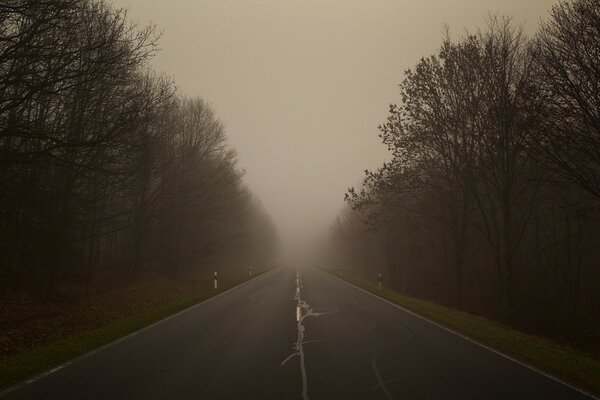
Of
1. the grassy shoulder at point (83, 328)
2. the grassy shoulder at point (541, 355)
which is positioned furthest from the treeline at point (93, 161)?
the grassy shoulder at point (541, 355)

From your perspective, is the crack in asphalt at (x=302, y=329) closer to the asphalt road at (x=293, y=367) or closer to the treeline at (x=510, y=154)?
the asphalt road at (x=293, y=367)

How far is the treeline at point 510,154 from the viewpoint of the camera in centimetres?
1021

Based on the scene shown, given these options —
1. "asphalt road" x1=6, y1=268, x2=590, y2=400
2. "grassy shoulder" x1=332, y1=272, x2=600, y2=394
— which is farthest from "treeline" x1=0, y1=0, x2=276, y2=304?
"grassy shoulder" x1=332, y1=272, x2=600, y2=394

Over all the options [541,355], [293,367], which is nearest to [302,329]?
[293,367]

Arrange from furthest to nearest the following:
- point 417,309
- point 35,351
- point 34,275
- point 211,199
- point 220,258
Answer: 1. point 220,258
2. point 211,199
3. point 417,309
4. point 34,275
5. point 35,351

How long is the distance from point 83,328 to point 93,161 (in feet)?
23.6

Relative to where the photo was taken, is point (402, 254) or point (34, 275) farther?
point (402, 254)

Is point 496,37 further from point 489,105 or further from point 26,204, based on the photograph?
point 26,204

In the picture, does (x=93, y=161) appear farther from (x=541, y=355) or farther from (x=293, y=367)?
(x=541, y=355)

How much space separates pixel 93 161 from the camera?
1641 cm

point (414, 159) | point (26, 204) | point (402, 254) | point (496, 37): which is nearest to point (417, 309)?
point (414, 159)

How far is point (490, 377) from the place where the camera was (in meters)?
6.78

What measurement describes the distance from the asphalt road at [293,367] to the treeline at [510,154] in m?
5.61

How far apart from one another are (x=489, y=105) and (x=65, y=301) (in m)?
18.3
